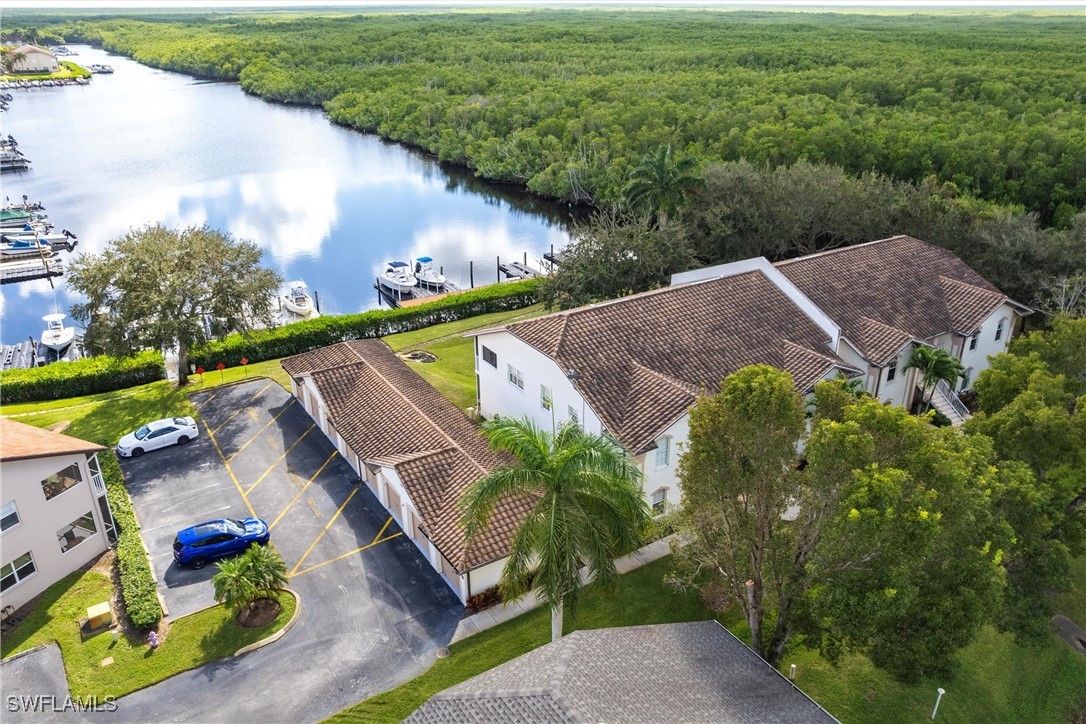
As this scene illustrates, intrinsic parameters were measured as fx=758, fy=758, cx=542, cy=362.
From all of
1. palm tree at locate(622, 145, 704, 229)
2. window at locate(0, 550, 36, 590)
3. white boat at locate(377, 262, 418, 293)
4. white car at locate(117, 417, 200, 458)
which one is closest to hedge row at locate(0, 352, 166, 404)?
white car at locate(117, 417, 200, 458)

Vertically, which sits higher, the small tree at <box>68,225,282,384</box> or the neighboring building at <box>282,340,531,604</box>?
the small tree at <box>68,225,282,384</box>

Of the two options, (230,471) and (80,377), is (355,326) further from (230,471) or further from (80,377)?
(230,471)

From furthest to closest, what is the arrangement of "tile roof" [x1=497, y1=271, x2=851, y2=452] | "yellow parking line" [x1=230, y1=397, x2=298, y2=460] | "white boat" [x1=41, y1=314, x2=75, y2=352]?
"white boat" [x1=41, y1=314, x2=75, y2=352] < "yellow parking line" [x1=230, y1=397, x2=298, y2=460] < "tile roof" [x1=497, y1=271, x2=851, y2=452]

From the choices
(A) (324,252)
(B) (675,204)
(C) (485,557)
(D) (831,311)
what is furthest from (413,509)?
(A) (324,252)

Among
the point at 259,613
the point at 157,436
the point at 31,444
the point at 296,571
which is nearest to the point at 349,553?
the point at 296,571

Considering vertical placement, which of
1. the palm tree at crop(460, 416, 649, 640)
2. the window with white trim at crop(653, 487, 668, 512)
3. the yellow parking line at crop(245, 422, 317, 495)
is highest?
the palm tree at crop(460, 416, 649, 640)

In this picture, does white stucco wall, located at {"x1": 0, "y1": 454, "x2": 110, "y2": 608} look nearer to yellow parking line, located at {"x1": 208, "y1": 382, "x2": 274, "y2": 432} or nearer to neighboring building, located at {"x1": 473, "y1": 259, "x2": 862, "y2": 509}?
yellow parking line, located at {"x1": 208, "y1": 382, "x2": 274, "y2": 432}

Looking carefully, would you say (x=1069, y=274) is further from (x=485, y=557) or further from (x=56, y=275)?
(x=56, y=275)
